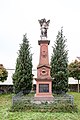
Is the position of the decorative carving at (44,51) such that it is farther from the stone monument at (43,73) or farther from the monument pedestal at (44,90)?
the monument pedestal at (44,90)

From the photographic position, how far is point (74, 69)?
33250 millimetres

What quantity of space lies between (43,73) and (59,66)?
7065 mm

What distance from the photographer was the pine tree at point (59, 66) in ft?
99.7

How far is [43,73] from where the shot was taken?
961 inches

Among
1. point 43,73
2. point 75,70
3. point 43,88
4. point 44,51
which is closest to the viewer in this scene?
point 43,88

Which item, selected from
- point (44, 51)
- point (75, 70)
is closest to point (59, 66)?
point (75, 70)

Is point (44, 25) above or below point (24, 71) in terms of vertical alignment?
above

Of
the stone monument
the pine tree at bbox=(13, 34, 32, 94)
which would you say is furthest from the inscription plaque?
the pine tree at bbox=(13, 34, 32, 94)

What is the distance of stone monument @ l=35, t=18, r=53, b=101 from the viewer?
23.6 meters

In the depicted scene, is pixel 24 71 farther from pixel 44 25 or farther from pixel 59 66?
pixel 44 25

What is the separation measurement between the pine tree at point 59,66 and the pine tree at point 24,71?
286 centimetres

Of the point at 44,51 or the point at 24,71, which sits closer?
the point at 44,51

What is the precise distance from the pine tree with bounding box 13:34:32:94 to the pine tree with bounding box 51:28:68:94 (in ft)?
9.37

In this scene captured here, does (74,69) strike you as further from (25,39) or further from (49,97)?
(49,97)
